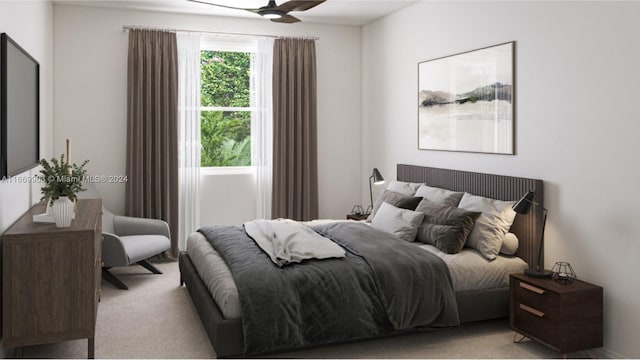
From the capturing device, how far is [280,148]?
249 inches

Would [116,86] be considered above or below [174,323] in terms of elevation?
above

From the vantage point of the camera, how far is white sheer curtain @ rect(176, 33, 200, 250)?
235 inches

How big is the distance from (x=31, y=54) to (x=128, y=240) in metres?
1.79

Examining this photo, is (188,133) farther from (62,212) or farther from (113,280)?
(62,212)

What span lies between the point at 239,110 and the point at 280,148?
65 centimetres

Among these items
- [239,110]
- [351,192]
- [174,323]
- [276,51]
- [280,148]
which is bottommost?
[174,323]

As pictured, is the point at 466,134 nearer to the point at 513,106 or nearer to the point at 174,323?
the point at 513,106

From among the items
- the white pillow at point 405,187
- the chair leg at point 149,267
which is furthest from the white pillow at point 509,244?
the chair leg at point 149,267

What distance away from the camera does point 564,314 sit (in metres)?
3.24

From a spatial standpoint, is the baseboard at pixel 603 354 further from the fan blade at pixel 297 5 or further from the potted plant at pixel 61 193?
the potted plant at pixel 61 193

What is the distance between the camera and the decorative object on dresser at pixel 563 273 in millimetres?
3450

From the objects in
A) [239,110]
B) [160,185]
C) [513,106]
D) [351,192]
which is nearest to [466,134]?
[513,106]

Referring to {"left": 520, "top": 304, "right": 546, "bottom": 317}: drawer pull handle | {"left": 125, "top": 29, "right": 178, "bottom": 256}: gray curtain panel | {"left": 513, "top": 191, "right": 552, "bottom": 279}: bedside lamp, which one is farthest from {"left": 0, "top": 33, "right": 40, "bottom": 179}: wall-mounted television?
{"left": 520, "top": 304, "right": 546, "bottom": 317}: drawer pull handle

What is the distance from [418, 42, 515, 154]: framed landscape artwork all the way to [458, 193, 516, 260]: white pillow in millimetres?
467
